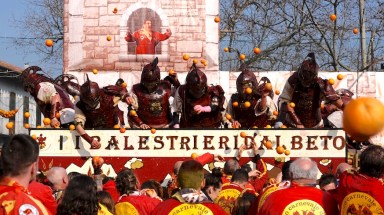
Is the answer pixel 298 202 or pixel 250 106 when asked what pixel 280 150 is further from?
pixel 298 202

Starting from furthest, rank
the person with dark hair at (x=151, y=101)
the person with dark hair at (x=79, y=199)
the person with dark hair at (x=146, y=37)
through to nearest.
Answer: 1. the person with dark hair at (x=146, y=37)
2. the person with dark hair at (x=151, y=101)
3. the person with dark hair at (x=79, y=199)

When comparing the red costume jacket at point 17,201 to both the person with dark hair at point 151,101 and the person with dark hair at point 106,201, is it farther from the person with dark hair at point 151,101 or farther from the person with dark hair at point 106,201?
the person with dark hair at point 151,101

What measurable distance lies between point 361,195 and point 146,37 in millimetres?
13332

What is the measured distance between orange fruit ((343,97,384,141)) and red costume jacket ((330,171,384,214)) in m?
0.36

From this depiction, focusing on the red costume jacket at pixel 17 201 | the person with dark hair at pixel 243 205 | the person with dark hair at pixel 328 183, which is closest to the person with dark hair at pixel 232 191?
the person with dark hair at pixel 328 183

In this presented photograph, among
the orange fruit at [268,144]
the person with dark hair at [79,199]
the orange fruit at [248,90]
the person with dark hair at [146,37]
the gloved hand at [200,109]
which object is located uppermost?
the person with dark hair at [146,37]

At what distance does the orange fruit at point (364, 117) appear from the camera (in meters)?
7.52

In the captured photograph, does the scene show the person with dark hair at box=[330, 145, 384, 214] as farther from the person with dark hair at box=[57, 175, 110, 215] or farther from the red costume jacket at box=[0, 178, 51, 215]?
the red costume jacket at box=[0, 178, 51, 215]

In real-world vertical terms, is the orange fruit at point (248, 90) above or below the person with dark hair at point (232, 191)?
above

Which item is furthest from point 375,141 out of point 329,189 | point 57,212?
point 57,212

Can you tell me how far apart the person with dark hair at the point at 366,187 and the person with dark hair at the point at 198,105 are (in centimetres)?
717

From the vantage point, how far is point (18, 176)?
6.12 m

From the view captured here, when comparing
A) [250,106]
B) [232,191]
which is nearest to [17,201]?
[232,191]

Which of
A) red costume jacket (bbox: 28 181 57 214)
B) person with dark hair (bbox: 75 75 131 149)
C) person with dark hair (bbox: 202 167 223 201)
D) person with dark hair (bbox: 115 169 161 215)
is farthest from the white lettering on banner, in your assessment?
red costume jacket (bbox: 28 181 57 214)
